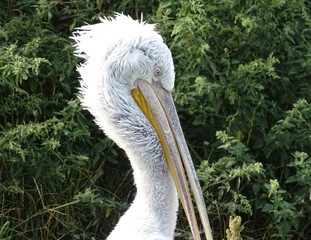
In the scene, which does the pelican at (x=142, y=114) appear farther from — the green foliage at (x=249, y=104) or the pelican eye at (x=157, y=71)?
the green foliage at (x=249, y=104)

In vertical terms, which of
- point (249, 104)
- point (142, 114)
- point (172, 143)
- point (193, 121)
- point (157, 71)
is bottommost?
point (193, 121)

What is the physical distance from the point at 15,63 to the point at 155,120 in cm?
158

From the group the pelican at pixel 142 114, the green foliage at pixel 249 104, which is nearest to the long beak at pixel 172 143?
the pelican at pixel 142 114

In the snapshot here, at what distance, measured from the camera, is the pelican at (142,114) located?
4551 mm

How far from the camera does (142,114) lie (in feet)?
15.3

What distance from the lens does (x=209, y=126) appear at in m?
6.75

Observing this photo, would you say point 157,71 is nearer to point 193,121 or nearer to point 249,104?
point 249,104

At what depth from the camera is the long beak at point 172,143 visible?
4.62 m

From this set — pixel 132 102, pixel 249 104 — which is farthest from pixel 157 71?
pixel 249 104

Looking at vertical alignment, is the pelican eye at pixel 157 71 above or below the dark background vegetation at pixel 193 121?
above

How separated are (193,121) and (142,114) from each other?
6.85ft

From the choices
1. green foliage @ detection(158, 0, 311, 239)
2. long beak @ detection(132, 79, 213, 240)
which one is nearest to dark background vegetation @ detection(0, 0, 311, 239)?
green foliage @ detection(158, 0, 311, 239)

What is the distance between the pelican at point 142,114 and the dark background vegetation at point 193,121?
5.05ft

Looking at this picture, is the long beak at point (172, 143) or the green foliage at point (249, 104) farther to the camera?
the green foliage at point (249, 104)
